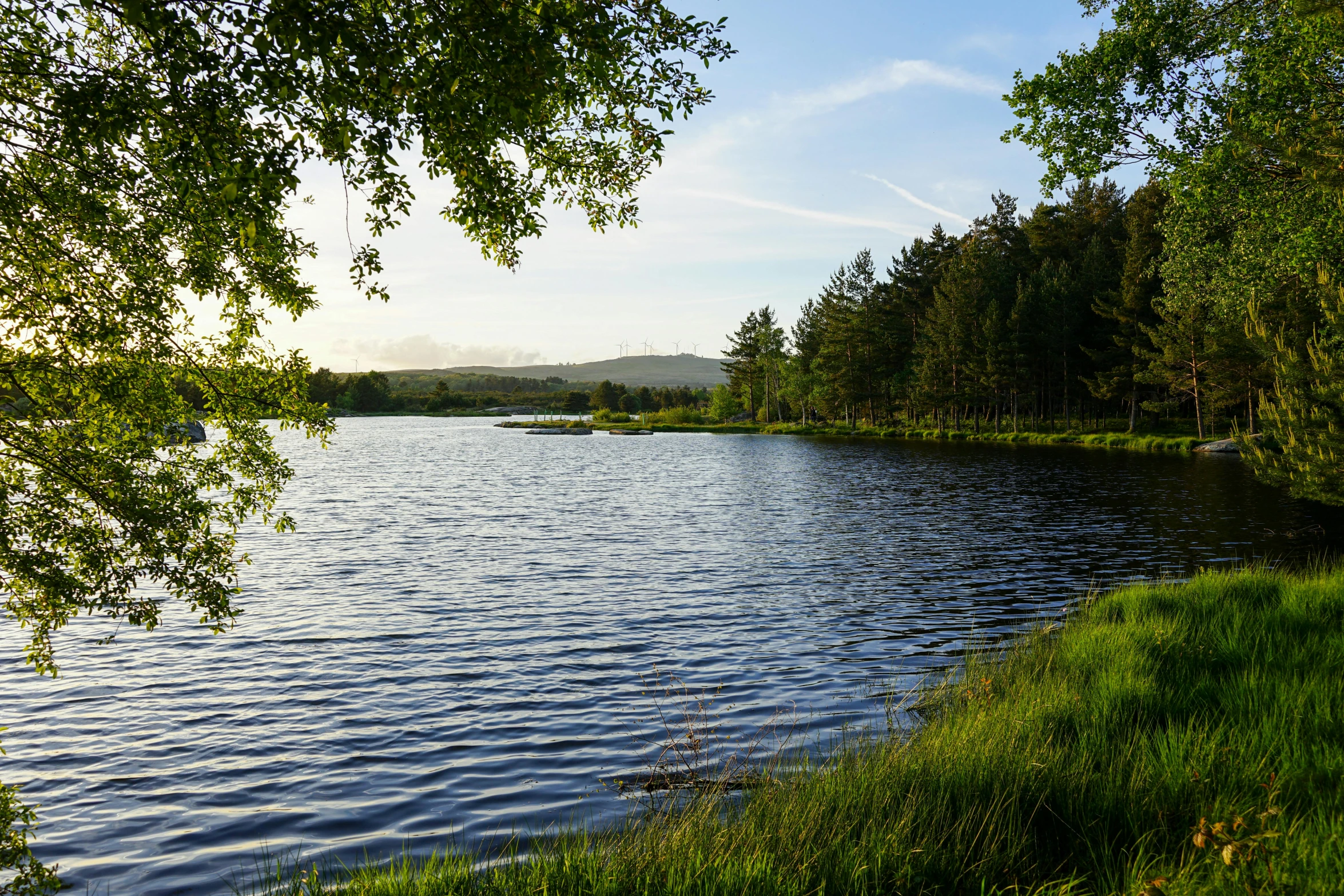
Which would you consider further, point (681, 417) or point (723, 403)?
point (681, 417)

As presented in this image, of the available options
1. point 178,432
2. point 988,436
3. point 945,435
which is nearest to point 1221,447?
point 988,436

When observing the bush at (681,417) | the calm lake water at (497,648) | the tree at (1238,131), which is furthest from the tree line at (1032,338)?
the tree at (1238,131)

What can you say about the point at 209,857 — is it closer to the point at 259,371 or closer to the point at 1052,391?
the point at 259,371

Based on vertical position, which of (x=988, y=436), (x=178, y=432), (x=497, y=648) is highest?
(x=178, y=432)

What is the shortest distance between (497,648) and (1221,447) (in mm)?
60411

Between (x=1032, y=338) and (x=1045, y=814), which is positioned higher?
(x=1032, y=338)

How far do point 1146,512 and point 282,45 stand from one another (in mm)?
33486

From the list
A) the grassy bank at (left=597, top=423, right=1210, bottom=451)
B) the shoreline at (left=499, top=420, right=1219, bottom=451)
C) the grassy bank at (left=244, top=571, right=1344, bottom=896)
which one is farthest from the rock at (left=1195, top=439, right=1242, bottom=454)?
the grassy bank at (left=244, top=571, right=1344, bottom=896)

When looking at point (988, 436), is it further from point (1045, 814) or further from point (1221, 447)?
point (1045, 814)

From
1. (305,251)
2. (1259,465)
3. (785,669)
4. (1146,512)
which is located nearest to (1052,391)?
(1146,512)

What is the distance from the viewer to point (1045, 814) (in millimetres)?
6102

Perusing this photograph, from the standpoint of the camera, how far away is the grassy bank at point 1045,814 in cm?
480

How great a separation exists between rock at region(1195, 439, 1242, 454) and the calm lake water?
2212cm

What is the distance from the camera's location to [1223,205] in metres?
18.7
